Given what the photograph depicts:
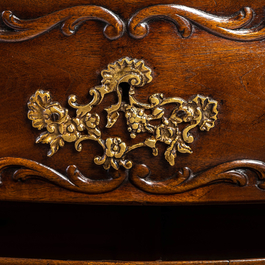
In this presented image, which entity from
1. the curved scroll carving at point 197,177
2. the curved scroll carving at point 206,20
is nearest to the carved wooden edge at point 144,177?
the curved scroll carving at point 197,177

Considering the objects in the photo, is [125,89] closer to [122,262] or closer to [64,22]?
[64,22]

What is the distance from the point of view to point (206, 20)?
0.37 meters

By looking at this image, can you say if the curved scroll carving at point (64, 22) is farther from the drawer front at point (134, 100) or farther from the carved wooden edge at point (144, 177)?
the carved wooden edge at point (144, 177)

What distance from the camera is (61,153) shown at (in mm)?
407

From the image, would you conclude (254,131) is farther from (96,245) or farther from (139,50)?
(96,245)

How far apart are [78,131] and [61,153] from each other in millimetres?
39

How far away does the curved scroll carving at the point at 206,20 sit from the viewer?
0.37 m

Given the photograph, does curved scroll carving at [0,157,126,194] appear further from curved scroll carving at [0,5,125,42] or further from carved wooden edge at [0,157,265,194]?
curved scroll carving at [0,5,125,42]

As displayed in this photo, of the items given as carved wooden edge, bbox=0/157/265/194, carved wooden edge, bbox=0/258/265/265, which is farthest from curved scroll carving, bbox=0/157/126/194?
carved wooden edge, bbox=0/258/265/265

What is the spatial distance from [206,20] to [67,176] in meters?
0.26

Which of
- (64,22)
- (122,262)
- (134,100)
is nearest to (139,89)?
(134,100)

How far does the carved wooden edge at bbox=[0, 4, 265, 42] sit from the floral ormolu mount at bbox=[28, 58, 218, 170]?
4cm

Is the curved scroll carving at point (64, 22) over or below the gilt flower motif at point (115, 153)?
over

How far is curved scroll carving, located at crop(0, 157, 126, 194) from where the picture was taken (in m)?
0.40
